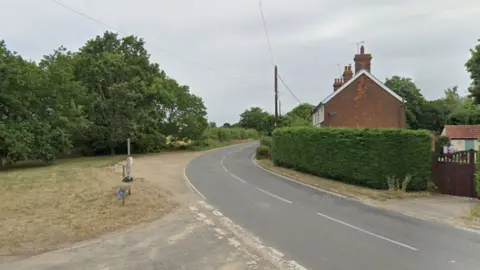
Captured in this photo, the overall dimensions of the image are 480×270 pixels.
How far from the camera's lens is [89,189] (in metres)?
16.5

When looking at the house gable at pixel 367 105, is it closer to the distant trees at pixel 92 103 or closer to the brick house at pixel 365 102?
the brick house at pixel 365 102

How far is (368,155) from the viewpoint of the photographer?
18578 millimetres

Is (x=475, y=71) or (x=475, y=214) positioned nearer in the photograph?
(x=475, y=214)

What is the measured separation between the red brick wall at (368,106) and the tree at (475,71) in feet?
24.5

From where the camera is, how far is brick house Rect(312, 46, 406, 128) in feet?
114

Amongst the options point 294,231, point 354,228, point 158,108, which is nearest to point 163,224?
point 294,231

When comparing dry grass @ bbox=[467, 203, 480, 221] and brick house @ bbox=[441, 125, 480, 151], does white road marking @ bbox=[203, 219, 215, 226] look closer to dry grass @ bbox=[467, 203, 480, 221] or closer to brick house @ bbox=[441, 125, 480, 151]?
dry grass @ bbox=[467, 203, 480, 221]

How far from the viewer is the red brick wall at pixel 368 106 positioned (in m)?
34.9

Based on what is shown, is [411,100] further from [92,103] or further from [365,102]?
[92,103]

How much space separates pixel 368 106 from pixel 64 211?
29.1 m

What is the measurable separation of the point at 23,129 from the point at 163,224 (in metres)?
23.0

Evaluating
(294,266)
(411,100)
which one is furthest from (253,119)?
(294,266)

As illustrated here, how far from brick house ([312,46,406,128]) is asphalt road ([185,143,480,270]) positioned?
19.5m

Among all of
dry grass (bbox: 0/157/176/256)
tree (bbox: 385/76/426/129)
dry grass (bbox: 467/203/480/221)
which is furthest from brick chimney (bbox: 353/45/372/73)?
tree (bbox: 385/76/426/129)
